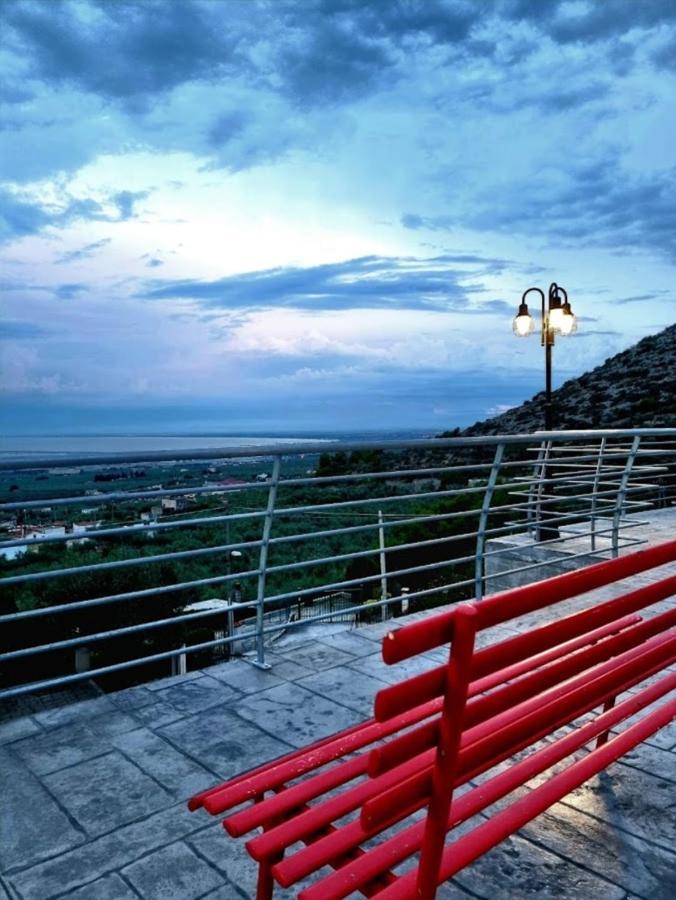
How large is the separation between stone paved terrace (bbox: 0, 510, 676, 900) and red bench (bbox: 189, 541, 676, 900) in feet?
1.77

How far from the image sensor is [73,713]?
3670mm

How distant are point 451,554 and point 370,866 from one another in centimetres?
2344

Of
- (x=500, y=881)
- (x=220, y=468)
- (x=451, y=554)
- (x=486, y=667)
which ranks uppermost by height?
(x=220, y=468)

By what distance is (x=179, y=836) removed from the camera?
256 cm

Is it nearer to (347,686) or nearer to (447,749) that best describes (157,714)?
(347,686)

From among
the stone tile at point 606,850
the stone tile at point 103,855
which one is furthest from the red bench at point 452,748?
the stone tile at point 103,855

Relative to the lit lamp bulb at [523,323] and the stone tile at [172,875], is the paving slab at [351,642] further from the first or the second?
the lit lamp bulb at [523,323]

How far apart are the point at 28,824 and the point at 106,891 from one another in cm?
60

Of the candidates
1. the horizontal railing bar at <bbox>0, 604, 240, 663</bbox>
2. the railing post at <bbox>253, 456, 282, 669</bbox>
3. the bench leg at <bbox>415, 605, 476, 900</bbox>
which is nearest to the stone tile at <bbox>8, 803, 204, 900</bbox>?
the horizontal railing bar at <bbox>0, 604, 240, 663</bbox>

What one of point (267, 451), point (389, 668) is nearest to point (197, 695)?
point (389, 668)

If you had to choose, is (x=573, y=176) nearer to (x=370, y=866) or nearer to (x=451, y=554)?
(x=451, y=554)

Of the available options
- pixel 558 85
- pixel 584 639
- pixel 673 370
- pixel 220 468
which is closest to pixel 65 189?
pixel 558 85

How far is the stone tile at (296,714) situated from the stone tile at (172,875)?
35.9 inches

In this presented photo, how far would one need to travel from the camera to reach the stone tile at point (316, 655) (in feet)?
14.4
